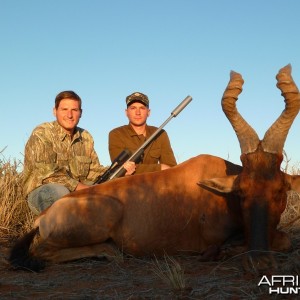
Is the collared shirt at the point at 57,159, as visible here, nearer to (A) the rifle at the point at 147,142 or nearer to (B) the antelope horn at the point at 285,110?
(A) the rifle at the point at 147,142

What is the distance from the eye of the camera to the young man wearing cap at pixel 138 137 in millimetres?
8344

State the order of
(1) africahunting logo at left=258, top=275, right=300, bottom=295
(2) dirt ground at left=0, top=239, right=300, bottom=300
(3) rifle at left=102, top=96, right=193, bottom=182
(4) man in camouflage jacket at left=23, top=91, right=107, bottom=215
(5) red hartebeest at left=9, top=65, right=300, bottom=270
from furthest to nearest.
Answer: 1. (3) rifle at left=102, top=96, right=193, bottom=182
2. (4) man in camouflage jacket at left=23, top=91, right=107, bottom=215
3. (5) red hartebeest at left=9, top=65, right=300, bottom=270
4. (2) dirt ground at left=0, top=239, right=300, bottom=300
5. (1) africahunting logo at left=258, top=275, right=300, bottom=295

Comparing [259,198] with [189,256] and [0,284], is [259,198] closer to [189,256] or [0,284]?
[189,256]

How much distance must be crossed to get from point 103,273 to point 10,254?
114 centimetres

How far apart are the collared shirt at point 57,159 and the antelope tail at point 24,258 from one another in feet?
5.00

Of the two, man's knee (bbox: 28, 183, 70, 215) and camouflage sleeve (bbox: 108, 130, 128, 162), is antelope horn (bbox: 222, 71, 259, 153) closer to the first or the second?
man's knee (bbox: 28, 183, 70, 215)

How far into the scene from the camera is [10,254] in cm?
524

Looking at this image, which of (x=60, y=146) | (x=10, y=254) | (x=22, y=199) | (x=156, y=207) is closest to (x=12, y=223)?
(x=22, y=199)

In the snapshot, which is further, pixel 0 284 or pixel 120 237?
pixel 120 237

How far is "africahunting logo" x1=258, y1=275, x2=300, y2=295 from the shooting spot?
348 centimetres

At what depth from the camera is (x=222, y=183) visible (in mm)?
5051

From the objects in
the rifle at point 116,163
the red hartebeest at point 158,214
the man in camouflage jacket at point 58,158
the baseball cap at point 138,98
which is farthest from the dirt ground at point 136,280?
the baseball cap at point 138,98

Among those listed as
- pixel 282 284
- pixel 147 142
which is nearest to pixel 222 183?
pixel 282 284

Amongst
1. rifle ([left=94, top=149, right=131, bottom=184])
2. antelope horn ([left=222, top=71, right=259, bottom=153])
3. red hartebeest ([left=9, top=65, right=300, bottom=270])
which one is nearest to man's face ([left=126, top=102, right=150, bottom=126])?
rifle ([left=94, top=149, right=131, bottom=184])
